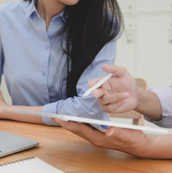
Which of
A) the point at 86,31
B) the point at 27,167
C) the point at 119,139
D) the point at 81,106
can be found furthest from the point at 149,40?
the point at 27,167

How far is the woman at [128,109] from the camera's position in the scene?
49cm

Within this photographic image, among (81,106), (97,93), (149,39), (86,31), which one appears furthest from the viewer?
(149,39)

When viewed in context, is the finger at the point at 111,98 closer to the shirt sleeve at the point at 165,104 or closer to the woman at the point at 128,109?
the woman at the point at 128,109

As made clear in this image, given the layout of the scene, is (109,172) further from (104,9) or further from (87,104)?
(104,9)

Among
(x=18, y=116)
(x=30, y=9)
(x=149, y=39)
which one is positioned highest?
(x=30, y=9)

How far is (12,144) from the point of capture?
56 centimetres

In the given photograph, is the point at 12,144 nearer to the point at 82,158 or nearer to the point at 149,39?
the point at 82,158

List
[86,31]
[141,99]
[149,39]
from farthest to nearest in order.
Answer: [149,39] < [86,31] < [141,99]

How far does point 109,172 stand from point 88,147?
148 mm

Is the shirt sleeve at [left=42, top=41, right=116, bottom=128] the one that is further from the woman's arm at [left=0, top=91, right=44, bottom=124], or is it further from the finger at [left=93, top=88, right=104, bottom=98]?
the finger at [left=93, top=88, right=104, bottom=98]

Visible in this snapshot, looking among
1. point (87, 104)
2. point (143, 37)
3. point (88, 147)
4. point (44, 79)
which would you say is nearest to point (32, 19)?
point (44, 79)

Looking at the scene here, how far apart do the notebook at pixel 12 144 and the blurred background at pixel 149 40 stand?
6.36ft

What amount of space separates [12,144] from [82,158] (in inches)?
7.0

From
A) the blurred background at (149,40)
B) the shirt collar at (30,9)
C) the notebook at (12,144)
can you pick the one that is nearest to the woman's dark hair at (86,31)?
the shirt collar at (30,9)
